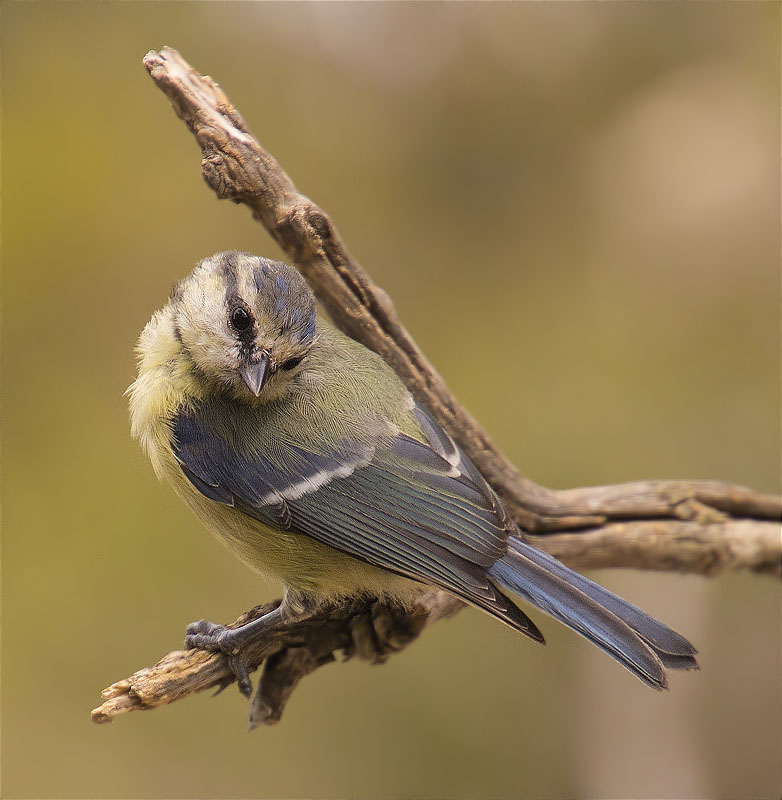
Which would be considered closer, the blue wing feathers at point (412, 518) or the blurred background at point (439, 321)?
the blue wing feathers at point (412, 518)

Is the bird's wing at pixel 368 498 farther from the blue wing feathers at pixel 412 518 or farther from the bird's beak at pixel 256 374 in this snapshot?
the bird's beak at pixel 256 374

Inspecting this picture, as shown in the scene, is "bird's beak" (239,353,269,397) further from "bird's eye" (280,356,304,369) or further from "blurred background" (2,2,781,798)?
"blurred background" (2,2,781,798)

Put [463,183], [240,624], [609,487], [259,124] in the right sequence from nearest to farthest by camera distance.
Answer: [240,624] < [609,487] < [259,124] < [463,183]

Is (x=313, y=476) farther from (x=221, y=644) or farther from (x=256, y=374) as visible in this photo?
(x=221, y=644)

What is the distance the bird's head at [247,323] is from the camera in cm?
150

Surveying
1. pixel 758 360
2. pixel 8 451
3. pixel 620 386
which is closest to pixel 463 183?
pixel 620 386

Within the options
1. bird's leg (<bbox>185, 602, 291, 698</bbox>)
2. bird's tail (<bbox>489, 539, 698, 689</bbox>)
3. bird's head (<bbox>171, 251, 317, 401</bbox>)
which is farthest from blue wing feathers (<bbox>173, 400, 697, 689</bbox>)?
bird's leg (<bbox>185, 602, 291, 698</bbox>)

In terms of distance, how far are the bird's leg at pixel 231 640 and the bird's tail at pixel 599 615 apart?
49 cm

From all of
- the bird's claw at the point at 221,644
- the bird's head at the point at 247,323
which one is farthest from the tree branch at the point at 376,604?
Result: the bird's head at the point at 247,323

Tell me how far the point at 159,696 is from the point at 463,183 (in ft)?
6.14

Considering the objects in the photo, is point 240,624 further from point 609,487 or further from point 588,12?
point 588,12

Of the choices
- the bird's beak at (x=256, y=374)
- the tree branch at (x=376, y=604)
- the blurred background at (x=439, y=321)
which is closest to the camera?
the bird's beak at (x=256, y=374)

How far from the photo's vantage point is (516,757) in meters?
2.40

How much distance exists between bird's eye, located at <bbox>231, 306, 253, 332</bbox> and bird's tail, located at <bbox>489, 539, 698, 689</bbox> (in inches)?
24.5
